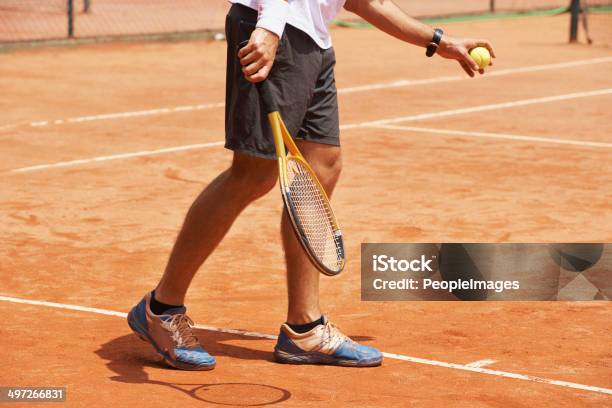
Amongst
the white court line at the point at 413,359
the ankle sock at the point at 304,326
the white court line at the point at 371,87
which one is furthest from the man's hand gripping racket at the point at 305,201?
the white court line at the point at 371,87

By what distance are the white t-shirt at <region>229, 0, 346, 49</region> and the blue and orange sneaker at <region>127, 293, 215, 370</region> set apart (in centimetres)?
108

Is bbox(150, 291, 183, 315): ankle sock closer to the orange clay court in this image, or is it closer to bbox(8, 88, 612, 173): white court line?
the orange clay court

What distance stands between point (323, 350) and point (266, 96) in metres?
0.98

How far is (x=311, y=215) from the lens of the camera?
475cm

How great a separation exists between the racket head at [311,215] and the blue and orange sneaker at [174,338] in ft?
2.08

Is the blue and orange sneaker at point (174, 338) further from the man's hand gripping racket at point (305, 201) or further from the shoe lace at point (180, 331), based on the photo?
the man's hand gripping racket at point (305, 201)

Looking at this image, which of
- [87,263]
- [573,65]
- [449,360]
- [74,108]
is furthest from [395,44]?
[449,360]

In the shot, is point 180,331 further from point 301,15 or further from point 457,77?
point 457,77

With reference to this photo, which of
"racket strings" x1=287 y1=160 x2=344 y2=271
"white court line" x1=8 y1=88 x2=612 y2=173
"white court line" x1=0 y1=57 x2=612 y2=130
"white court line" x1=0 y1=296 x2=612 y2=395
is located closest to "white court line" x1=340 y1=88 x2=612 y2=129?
"white court line" x1=8 y1=88 x2=612 y2=173

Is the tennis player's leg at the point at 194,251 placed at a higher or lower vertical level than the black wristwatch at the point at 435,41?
lower

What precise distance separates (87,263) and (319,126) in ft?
6.58

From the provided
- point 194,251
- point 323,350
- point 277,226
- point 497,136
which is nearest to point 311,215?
point 194,251

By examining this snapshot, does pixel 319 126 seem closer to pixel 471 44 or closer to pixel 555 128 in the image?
pixel 471 44

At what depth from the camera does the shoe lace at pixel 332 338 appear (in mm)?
5094
